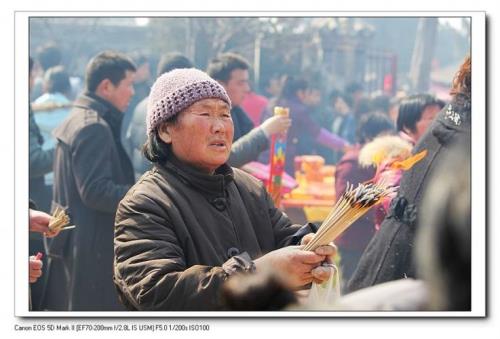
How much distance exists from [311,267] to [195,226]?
40 cm

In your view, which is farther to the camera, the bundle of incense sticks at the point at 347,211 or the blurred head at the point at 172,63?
the blurred head at the point at 172,63

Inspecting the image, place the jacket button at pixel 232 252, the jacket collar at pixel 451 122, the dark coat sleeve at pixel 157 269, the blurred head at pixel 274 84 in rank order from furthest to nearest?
the blurred head at pixel 274 84
the jacket collar at pixel 451 122
the jacket button at pixel 232 252
the dark coat sleeve at pixel 157 269

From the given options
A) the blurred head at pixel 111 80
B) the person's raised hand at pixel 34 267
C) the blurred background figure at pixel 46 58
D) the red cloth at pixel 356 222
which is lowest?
the person's raised hand at pixel 34 267

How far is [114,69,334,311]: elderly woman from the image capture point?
3.29 metres

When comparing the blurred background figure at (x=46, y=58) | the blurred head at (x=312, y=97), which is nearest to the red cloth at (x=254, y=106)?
the blurred head at (x=312, y=97)

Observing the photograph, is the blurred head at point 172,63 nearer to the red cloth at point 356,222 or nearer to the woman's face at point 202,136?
the red cloth at point 356,222

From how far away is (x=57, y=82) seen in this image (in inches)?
324

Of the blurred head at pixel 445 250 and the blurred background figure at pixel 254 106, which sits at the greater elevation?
the blurred background figure at pixel 254 106

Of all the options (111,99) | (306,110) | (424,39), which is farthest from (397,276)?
(424,39)

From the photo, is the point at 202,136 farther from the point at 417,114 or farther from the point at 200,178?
the point at 417,114

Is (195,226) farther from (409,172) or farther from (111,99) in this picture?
(111,99)

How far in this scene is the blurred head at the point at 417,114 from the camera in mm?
6453

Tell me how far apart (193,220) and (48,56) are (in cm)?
673

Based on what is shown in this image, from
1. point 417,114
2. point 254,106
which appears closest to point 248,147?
point 417,114
